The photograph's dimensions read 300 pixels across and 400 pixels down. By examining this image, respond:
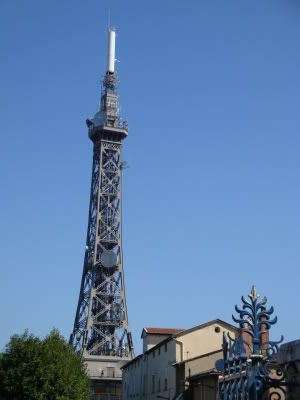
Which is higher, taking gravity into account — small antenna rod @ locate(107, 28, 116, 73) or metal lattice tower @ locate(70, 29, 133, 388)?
small antenna rod @ locate(107, 28, 116, 73)

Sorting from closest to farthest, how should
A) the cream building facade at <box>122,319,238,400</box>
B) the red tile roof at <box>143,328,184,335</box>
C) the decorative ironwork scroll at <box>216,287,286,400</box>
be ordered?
the decorative ironwork scroll at <box>216,287,286,400</box> → the cream building facade at <box>122,319,238,400</box> → the red tile roof at <box>143,328,184,335</box>

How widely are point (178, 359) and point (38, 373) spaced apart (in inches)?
368

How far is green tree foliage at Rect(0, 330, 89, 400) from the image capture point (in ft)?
128

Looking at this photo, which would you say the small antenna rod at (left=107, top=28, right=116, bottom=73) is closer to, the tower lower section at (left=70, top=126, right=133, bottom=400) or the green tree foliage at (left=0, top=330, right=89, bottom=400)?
the tower lower section at (left=70, top=126, right=133, bottom=400)

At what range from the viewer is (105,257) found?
3620 inches

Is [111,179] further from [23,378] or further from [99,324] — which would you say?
[23,378]

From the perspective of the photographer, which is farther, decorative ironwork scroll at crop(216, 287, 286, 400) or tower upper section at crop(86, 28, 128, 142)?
tower upper section at crop(86, 28, 128, 142)

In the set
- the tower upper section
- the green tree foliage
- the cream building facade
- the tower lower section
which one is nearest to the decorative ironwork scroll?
the cream building facade

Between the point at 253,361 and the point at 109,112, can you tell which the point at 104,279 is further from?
the point at 253,361

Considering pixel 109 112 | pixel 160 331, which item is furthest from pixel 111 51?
pixel 160 331

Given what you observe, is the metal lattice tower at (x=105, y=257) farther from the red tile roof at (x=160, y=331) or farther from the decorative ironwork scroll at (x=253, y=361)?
the decorative ironwork scroll at (x=253, y=361)

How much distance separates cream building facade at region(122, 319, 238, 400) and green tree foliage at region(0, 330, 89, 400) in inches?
227

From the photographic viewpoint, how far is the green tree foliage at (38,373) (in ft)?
128

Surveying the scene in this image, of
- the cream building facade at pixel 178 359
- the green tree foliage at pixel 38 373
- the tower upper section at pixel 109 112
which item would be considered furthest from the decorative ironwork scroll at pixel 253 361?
the tower upper section at pixel 109 112
